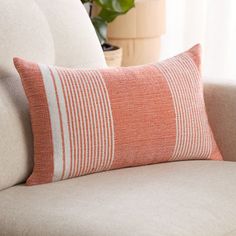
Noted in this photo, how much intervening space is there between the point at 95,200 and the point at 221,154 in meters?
0.56

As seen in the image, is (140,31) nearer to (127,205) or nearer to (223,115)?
(223,115)

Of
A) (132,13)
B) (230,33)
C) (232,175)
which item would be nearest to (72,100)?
(232,175)

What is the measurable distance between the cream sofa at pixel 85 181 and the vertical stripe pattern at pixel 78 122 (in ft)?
0.14

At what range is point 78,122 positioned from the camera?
1.72 m

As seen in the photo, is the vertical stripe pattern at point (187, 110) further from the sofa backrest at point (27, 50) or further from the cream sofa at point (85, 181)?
the sofa backrest at point (27, 50)

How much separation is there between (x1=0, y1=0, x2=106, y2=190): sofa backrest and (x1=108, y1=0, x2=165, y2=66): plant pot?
70cm

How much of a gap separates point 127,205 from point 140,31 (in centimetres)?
136

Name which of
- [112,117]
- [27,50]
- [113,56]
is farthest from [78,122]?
[113,56]

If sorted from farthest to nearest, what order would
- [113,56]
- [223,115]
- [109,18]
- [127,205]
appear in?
[109,18] → [113,56] → [223,115] → [127,205]

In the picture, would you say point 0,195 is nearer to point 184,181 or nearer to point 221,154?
point 184,181

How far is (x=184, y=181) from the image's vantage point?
5.64 feet

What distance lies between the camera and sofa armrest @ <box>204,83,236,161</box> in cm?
199

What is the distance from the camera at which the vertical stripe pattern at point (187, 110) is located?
1863 millimetres

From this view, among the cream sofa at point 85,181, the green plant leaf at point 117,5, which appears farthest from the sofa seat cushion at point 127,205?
the green plant leaf at point 117,5
